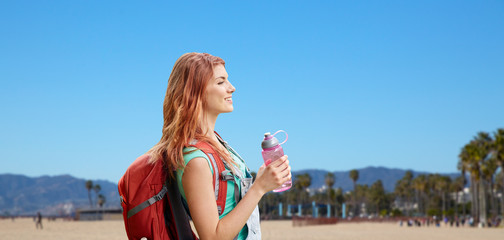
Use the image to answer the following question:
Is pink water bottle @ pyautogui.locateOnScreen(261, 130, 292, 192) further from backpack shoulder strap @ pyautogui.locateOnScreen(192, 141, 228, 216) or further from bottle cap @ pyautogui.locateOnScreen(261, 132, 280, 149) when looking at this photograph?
backpack shoulder strap @ pyautogui.locateOnScreen(192, 141, 228, 216)

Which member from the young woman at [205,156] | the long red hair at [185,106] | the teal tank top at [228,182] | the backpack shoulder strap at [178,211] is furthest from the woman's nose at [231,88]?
the backpack shoulder strap at [178,211]

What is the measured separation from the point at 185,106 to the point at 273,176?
46 centimetres

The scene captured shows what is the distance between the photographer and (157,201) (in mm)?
2258

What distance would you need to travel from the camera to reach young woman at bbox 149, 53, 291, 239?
222 cm

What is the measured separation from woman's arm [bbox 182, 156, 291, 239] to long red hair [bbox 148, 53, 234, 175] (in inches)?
4.7

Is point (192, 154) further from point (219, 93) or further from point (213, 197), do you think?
point (219, 93)

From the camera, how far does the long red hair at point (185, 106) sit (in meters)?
2.34

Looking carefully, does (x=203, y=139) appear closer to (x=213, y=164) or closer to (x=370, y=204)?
(x=213, y=164)

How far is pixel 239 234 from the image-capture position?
7.89ft

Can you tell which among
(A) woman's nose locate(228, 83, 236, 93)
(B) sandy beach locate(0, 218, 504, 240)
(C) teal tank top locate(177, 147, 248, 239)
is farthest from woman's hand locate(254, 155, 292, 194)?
(B) sandy beach locate(0, 218, 504, 240)

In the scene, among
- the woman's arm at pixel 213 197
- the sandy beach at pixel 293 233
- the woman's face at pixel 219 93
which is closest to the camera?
the woman's arm at pixel 213 197

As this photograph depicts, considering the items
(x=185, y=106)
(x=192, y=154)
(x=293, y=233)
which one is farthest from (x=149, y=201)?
(x=293, y=233)

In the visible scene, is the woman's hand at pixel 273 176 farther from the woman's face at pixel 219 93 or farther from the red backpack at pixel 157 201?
the woman's face at pixel 219 93

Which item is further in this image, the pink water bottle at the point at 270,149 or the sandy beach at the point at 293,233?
the sandy beach at the point at 293,233
